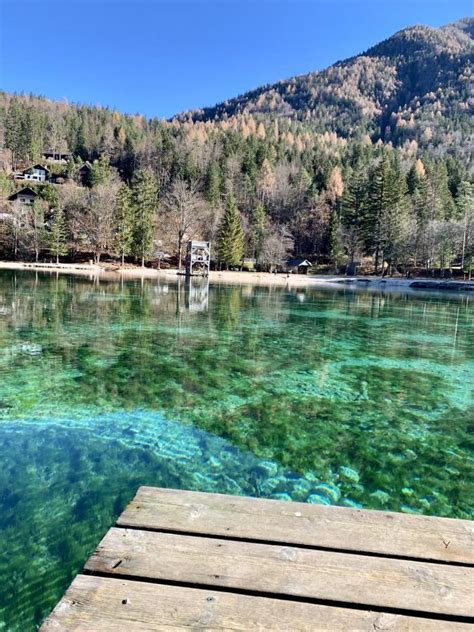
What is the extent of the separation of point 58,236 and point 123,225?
8.61 meters

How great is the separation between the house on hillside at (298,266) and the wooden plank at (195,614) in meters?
67.1

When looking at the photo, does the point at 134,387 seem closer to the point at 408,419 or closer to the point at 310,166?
the point at 408,419

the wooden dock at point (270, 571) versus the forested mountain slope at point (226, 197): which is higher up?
the forested mountain slope at point (226, 197)

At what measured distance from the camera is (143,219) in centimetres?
6288

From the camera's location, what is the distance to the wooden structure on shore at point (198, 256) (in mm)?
52375

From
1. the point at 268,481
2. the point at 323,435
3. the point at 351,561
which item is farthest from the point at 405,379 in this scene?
the point at 351,561

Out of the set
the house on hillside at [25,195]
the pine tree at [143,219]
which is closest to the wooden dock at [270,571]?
the pine tree at [143,219]

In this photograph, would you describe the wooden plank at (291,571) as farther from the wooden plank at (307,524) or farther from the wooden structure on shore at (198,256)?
the wooden structure on shore at (198,256)

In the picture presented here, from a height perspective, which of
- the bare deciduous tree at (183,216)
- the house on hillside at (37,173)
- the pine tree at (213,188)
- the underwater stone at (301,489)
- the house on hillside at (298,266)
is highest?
the house on hillside at (37,173)

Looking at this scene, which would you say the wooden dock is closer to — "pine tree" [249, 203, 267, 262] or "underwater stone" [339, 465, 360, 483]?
"underwater stone" [339, 465, 360, 483]

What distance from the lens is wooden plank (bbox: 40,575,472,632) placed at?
141 centimetres

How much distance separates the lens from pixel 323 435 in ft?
19.9

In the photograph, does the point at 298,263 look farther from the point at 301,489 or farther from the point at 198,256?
the point at 301,489

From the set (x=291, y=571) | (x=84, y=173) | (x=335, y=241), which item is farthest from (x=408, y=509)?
(x=84, y=173)
